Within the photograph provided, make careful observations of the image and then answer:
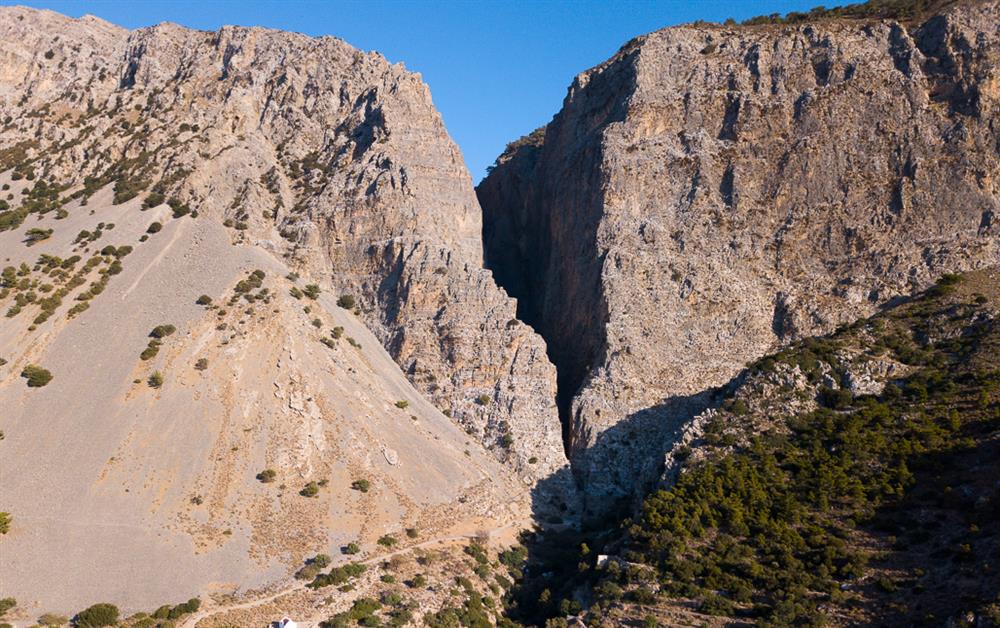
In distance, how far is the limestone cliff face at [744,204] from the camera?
2261 inches

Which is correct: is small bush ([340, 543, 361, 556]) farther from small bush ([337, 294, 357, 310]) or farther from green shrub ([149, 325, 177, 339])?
small bush ([337, 294, 357, 310])

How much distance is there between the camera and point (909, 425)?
141ft

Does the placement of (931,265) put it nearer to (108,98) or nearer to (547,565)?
(547,565)

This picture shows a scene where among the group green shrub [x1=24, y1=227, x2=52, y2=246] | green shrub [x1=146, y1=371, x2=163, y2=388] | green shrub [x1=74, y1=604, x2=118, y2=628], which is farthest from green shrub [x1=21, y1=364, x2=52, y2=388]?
green shrub [x1=74, y1=604, x2=118, y2=628]

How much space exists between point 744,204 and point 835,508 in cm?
3068

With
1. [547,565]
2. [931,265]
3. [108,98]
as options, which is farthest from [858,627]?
[108,98]

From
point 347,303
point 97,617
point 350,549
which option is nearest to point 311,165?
point 347,303

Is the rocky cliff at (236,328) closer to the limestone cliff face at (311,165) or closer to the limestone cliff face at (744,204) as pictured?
the limestone cliff face at (311,165)

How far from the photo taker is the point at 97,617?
3647cm

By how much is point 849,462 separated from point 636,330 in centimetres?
2044

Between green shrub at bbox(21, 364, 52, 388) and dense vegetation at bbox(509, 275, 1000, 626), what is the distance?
33.9 m

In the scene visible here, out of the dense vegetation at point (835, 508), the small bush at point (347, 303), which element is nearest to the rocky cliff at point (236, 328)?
the small bush at point (347, 303)

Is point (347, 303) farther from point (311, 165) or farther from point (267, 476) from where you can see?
point (267, 476)

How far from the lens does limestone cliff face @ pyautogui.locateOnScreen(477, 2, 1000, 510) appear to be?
5744 cm
